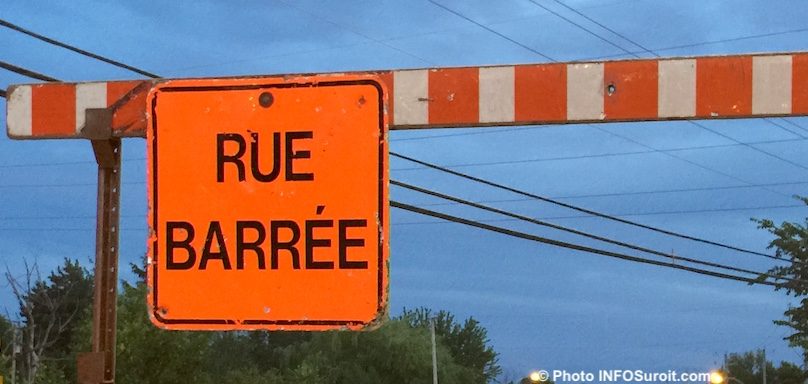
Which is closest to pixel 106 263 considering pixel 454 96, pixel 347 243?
pixel 454 96

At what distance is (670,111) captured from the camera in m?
4.09

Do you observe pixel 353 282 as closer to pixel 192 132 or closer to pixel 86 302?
pixel 192 132

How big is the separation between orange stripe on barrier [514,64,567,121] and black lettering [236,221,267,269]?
1.15 m

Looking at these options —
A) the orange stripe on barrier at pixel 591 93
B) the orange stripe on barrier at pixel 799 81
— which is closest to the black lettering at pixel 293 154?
the orange stripe on barrier at pixel 591 93

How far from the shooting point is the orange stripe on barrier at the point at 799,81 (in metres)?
4.06

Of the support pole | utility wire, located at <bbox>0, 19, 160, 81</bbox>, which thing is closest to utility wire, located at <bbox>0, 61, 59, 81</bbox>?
utility wire, located at <bbox>0, 19, 160, 81</bbox>

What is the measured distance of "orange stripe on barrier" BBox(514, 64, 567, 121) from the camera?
4.09m

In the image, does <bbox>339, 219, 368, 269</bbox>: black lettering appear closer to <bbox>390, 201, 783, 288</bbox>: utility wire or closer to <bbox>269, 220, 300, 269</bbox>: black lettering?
<bbox>269, 220, 300, 269</bbox>: black lettering

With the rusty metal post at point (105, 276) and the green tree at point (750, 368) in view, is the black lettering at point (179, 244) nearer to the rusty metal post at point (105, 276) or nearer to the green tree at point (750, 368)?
the rusty metal post at point (105, 276)

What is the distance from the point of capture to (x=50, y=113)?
4324mm

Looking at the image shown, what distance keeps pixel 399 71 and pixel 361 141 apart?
0.86 meters

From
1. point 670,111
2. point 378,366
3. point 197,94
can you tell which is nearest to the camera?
point 197,94

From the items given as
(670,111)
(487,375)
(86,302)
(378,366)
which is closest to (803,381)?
(487,375)

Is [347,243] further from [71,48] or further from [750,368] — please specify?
[750,368]
